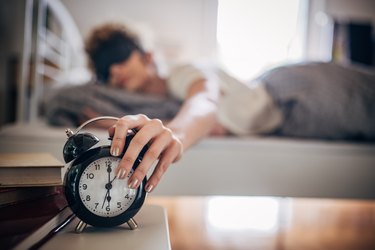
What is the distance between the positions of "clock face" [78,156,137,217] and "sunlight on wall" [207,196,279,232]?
997 millimetres

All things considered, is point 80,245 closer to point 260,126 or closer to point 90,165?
point 90,165

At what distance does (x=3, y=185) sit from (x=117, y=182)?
0.11 metres

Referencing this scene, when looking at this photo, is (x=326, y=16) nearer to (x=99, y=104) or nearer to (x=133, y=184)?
(x=99, y=104)

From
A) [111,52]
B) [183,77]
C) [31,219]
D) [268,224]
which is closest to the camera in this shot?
[31,219]

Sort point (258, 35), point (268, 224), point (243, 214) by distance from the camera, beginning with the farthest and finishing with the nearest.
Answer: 1. point (258, 35)
2. point (243, 214)
3. point (268, 224)

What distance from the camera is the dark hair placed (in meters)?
1.07

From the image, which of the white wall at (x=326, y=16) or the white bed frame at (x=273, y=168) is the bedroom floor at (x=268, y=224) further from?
the white wall at (x=326, y=16)

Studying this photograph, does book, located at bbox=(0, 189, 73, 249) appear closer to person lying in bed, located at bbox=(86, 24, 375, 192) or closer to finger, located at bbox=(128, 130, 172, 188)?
finger, located at bbox=(128, 130, 172, 188)

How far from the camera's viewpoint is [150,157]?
39 cm

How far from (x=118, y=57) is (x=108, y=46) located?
6 centimetres

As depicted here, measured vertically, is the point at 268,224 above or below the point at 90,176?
below

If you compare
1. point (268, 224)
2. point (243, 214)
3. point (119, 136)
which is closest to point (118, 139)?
point (119, 136)

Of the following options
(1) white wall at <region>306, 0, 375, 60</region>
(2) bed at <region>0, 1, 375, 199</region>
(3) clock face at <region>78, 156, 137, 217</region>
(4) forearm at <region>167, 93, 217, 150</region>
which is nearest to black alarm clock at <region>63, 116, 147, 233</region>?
(3) clock face at <region>78, 156, 137, 217</region>

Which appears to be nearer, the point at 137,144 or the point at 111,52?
the point at 137,144
